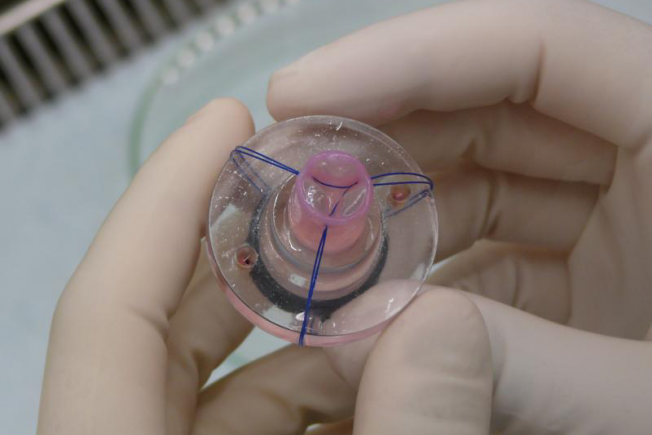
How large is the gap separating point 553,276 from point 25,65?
944mm

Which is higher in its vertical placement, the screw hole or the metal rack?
the metal rack

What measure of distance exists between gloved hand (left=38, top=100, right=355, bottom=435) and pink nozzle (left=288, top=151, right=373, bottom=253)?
0.51 feet

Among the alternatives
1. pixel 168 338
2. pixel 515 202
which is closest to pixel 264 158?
pixel 168 338

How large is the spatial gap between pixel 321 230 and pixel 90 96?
0.79m

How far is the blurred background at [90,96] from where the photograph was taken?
1.11 meters

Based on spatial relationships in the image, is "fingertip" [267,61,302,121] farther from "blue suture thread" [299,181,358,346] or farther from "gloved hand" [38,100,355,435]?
"blue suture thread" [299,181,358,346]

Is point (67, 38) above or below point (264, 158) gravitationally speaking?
above

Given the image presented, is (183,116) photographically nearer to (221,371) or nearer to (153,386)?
(221,371)

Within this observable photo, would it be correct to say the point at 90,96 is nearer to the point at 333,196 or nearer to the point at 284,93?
the point at 284,93

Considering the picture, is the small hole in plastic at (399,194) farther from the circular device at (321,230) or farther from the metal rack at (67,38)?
the metal rack at (67,38)

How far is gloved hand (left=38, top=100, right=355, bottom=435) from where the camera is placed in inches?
24.6

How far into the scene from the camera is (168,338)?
30.0 inches

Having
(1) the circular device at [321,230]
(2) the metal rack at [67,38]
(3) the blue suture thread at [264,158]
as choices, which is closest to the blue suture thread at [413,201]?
(1) the circular device at [321,230]

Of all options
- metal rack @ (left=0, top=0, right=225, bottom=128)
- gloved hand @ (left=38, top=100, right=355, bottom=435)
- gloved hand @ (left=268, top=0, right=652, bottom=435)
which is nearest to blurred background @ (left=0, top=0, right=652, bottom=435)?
metal rack @ (left=0, top=0, right=225, bottom=128)
